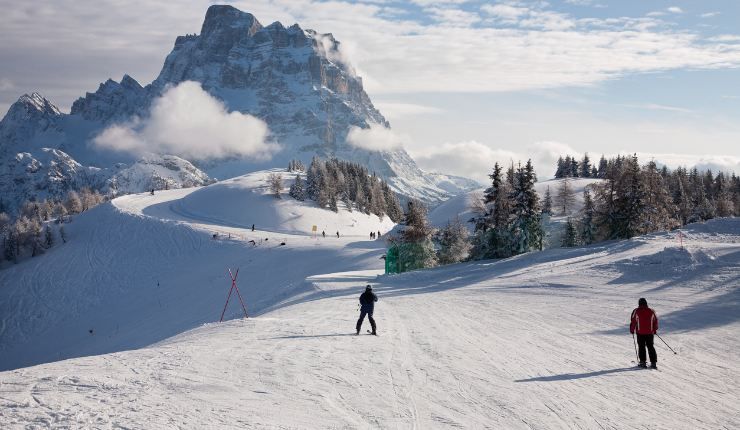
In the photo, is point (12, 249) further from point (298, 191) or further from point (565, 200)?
point (565, 200)

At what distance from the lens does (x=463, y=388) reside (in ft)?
37.1

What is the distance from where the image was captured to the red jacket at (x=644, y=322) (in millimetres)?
13273

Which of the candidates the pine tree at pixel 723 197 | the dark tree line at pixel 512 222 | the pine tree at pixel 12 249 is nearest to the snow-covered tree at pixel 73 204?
the pine tree at pixel 12 249

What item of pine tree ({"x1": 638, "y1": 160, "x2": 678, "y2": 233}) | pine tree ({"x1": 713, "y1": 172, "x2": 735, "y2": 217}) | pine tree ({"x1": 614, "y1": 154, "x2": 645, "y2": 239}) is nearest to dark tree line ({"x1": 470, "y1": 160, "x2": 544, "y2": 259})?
pine tree ({"x1": 614, "y1": 154, "x2": 645, "y2": 239})

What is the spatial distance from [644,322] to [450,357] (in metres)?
4.86

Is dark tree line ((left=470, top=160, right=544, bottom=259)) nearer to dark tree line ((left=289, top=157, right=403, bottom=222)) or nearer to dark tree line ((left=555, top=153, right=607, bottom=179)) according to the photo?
dark tree line ((left=289, top=157, right=403, bottom=222))

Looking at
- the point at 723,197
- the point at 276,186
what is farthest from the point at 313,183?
the point at 723,197

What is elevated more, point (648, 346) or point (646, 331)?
point (646, 331)

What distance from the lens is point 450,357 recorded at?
14.2 metres

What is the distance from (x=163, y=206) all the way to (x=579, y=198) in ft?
278

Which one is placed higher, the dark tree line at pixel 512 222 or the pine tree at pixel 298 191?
the pine tree at pixel 298 191

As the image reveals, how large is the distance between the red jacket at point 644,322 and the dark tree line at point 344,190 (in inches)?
3805

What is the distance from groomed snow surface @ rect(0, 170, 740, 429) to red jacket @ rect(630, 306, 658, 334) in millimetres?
990

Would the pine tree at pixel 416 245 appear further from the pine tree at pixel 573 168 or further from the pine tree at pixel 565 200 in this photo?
the pine tree at pixel 573 168
